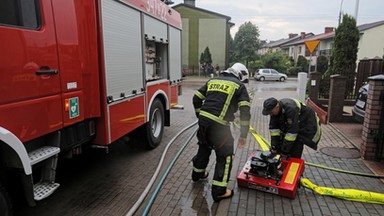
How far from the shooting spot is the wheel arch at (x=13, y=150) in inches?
92.4

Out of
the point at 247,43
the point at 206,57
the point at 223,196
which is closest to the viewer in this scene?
the point at 223,196

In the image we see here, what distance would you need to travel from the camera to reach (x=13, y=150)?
8.09 feet

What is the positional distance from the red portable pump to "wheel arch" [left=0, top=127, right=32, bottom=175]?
2565 millimetres

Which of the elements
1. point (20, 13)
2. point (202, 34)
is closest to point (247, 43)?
point (202, 34)

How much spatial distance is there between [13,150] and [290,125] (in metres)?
3.09

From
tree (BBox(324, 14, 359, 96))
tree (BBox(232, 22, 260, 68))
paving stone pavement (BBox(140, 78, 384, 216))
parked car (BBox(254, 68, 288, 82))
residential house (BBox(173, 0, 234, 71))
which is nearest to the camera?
paving stone pavement (BBox(140, 78, 384, 216))

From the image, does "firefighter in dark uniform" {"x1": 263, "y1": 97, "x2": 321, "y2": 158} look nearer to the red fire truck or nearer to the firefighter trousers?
the firefighter trousers

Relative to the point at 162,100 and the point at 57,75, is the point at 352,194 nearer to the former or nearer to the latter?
the point at 57,75

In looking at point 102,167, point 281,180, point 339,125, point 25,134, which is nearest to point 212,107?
point 281,180

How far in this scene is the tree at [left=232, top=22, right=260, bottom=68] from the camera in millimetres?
50969

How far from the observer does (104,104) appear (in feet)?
12.2

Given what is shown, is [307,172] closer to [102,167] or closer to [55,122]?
[102,167]

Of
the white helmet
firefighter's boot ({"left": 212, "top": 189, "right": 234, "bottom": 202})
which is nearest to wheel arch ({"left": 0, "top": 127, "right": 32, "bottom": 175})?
firefighter's boot ({"left": 212, "top": 189, "right": 234, "bottom": 202})

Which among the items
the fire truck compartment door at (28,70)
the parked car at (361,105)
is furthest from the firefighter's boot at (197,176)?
the parked car at (361,105)
